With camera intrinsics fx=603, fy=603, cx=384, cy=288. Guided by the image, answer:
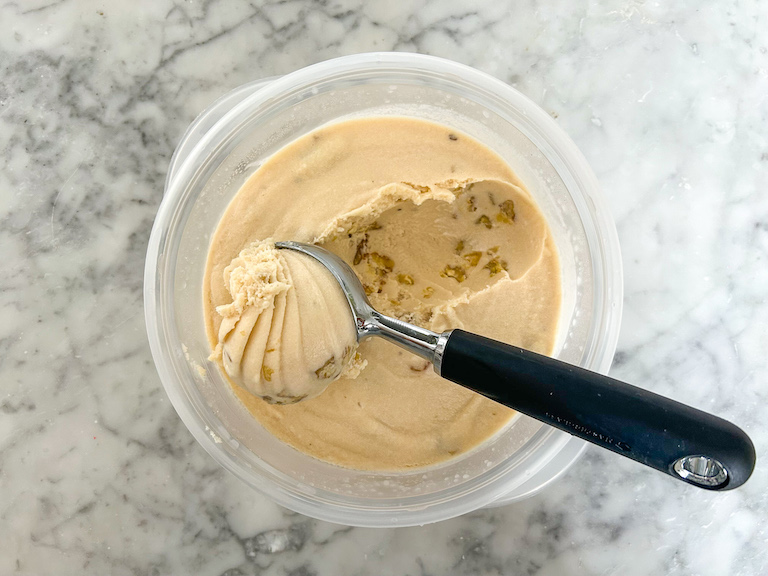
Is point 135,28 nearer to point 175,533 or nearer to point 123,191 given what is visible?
point 123,191

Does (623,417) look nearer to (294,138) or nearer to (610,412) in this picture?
(610,412)

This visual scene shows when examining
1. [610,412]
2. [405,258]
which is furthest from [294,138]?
[610,412]

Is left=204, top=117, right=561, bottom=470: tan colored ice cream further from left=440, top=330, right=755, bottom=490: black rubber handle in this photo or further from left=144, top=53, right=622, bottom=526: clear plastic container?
left=440, top=330, right=755, bottom=490: black rubber handle

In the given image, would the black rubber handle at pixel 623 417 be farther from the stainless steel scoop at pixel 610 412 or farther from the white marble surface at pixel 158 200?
the white marble surface at pixel 158 200

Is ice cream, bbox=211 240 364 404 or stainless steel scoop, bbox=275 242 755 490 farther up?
stainless steel scoop, bbox=275 242 755 490

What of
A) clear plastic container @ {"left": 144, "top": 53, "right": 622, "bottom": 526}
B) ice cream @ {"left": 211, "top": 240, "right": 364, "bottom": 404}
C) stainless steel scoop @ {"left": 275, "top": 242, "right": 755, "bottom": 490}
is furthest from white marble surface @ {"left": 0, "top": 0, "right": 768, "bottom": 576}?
stainless steel scoop @ {"left": 275, "top": 242, "right": 755, "bottom": 490}

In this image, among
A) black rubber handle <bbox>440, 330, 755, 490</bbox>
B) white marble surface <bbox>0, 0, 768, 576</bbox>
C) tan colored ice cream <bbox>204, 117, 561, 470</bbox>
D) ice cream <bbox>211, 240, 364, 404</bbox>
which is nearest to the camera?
black rubber handle <bbox>440, 330, 755, 490</bbox>

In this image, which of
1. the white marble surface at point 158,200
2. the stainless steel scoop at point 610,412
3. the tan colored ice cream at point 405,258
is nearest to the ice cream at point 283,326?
the tan colored ice cream at point 405,258
